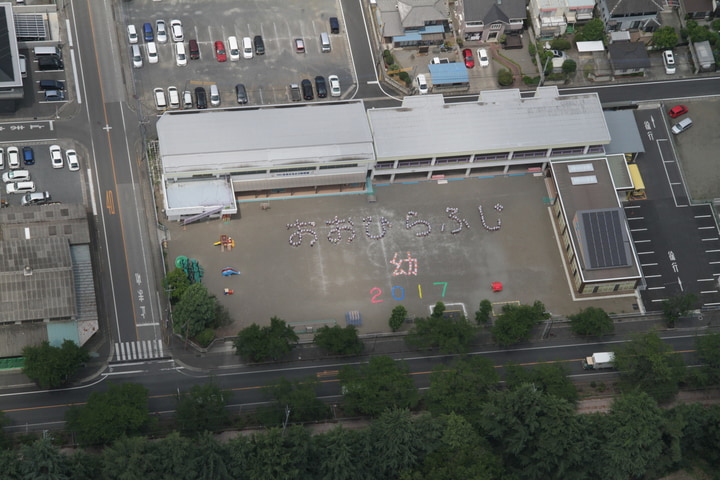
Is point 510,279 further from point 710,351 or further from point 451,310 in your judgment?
point 710,351

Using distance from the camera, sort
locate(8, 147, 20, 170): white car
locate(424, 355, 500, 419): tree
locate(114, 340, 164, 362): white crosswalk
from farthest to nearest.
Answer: locate(8, 147, 20, 170): white car < locate(114, 340, 164, 362): white crosswalk < locate(424, 355, 500, 419): tree

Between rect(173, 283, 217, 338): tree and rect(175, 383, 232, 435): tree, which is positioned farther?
rect(173, 283, 217, 338): tree

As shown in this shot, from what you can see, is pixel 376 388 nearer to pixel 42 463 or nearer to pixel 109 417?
pixel 109 417

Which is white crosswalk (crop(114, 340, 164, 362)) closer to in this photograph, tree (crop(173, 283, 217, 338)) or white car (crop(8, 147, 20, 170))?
tree (crop(173, 283, 217, 338))

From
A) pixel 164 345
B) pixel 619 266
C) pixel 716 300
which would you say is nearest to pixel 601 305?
pixel 619 266

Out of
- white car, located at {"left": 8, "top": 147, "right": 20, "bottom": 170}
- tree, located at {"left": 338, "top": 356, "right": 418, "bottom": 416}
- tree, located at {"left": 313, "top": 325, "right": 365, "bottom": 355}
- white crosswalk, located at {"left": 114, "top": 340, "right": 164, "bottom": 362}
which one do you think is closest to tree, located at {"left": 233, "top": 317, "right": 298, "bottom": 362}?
tree, located at {"left": 313, "top": 325, "right": 365, "bottom": 355}

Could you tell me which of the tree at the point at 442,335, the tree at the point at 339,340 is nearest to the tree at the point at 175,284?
the tree at the point at 339,340

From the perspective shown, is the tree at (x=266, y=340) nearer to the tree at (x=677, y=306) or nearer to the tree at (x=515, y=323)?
the tree at (x=515, y=323)
